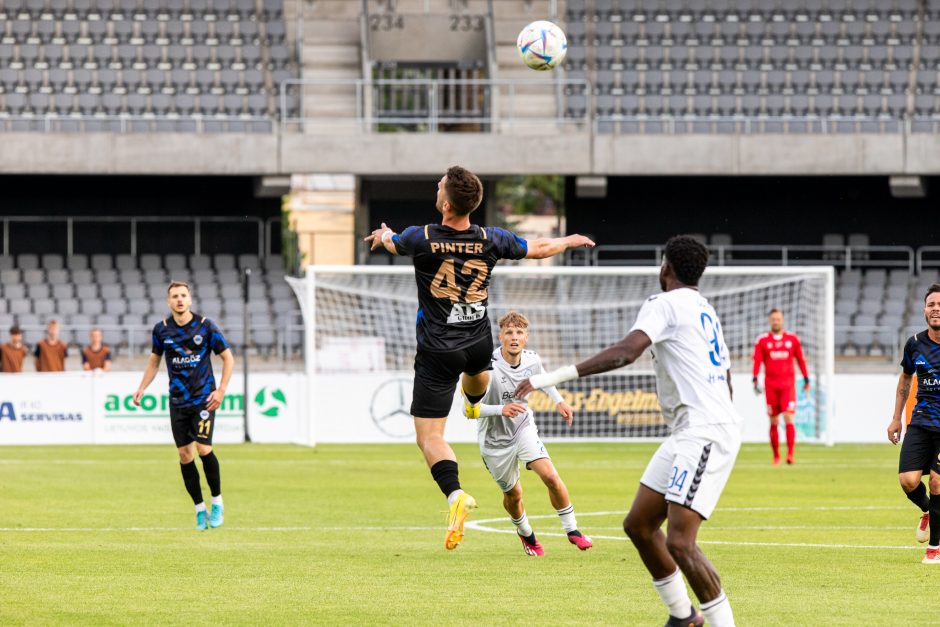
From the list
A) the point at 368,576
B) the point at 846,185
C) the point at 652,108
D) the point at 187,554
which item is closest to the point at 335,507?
the point at 187,554

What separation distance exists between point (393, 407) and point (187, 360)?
1268 centimetres

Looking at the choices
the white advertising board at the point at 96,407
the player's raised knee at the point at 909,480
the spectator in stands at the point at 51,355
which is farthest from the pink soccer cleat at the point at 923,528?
the spectator in stands at the point at 51,355

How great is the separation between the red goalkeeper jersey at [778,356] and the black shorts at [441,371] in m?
12.5

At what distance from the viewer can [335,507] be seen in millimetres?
14609

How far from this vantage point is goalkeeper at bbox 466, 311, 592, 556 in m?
10.7

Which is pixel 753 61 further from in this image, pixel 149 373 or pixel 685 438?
pixel 685 438

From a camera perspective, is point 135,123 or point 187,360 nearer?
point 187,360

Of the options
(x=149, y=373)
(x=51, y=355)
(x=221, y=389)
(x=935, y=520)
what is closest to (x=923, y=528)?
(x=935, y=520)

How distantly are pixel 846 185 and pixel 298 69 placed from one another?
45.6 feet

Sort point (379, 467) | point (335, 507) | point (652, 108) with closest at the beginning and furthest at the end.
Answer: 1. point (335, 507)
2. point (379, 467)
3. point (652, 108)

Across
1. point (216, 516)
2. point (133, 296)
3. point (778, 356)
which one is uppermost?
point (133, 296)

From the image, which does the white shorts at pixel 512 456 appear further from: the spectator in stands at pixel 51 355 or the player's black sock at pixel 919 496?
the spectator in stands at pixel 51 355

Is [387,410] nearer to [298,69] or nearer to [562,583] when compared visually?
[298,69]

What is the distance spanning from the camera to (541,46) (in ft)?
52.3
